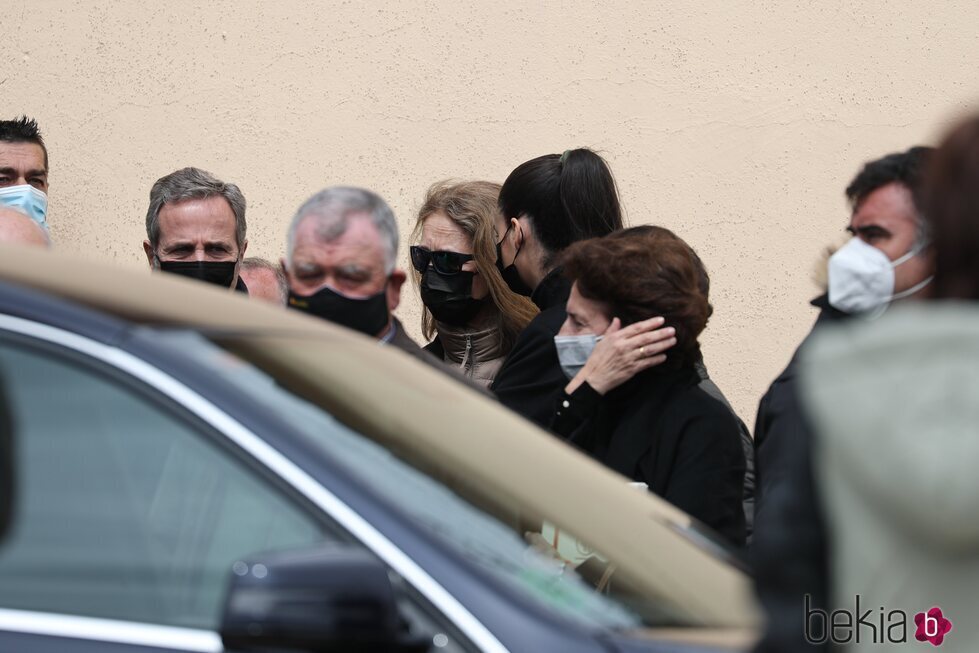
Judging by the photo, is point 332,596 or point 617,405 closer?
point 332,596

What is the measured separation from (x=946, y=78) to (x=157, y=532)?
16.7 ft

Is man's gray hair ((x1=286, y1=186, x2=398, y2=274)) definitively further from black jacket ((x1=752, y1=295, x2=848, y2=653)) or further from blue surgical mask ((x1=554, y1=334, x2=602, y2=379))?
black jacket ((x1=752, y1=295, x2=848, y2=653))

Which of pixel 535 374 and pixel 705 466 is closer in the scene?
pixel 705 466

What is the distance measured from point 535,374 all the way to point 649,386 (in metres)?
0.53

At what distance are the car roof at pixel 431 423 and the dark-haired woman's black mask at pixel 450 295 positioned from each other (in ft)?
8.20

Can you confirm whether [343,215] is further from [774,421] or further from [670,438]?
[774,421]

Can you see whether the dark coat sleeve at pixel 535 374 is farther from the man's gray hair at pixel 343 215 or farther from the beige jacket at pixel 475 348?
the man's gray hair at pixel 343 215

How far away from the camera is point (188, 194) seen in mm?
5352

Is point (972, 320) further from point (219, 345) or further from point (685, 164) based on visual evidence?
point (685, 164)

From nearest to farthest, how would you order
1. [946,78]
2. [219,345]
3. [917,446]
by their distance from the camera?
[917,446], [219,345], [946,78]

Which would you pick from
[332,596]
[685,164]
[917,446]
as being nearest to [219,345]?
[332,596]

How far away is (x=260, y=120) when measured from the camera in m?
7.01

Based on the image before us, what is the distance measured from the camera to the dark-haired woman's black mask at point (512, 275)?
508 cm

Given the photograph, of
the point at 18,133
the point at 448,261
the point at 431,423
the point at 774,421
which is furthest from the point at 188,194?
the point at 431,423
